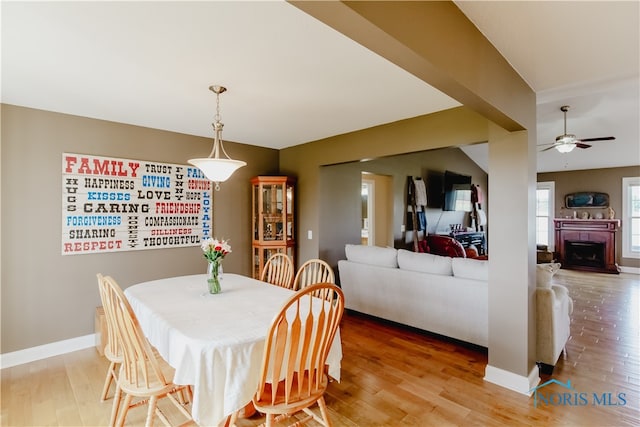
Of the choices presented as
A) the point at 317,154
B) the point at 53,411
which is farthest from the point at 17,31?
the point at 317,154

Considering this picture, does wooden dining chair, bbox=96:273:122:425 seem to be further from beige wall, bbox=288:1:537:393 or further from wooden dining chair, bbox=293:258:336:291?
beige wall, bbox=288:1:537:393

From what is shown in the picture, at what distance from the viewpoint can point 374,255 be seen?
3900 mm

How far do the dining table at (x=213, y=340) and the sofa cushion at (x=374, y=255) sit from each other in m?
1.68

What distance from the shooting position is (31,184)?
9.81 feet

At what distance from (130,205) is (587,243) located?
898 centimetres

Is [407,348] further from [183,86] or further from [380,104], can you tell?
[183,86]

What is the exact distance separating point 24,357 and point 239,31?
3.44m

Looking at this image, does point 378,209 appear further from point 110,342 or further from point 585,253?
point 585,253

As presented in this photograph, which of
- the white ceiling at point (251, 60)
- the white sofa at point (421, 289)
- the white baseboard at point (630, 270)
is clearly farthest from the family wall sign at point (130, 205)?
the white baseboard at point (630, 270)

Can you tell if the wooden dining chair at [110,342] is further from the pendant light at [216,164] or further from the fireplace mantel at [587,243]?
the fireplace mantel at [587,243]

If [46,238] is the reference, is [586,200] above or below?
above

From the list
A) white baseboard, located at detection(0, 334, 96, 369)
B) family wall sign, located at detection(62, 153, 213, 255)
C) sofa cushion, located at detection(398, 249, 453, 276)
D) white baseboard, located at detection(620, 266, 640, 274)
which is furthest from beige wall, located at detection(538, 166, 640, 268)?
white baseboard, located at detection(0, 334, 96, 369)

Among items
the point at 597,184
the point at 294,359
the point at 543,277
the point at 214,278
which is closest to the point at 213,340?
the point at 294,359

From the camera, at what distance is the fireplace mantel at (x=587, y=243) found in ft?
23.1
